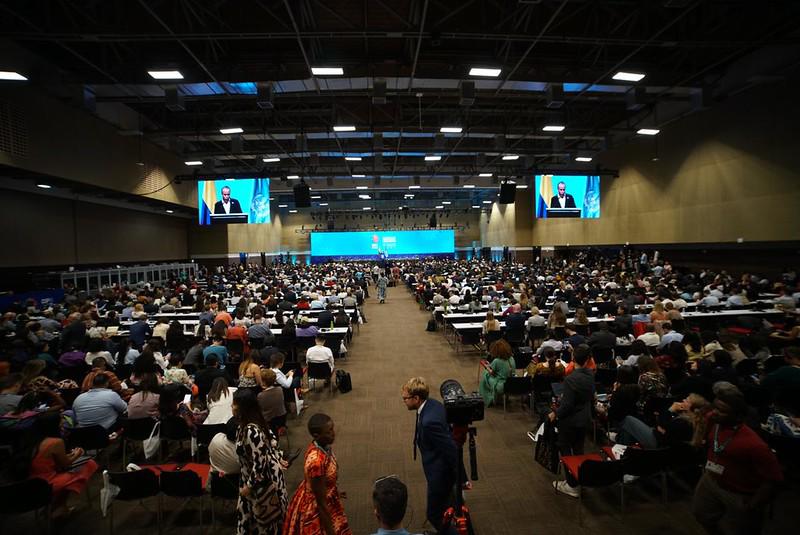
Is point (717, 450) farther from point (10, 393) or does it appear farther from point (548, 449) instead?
point (10, 393)

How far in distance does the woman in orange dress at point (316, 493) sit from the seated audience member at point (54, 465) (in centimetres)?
270

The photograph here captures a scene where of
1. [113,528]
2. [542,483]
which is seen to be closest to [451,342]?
[542,483]

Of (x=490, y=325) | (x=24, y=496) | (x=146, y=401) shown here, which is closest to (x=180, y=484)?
(x=24, y=496)

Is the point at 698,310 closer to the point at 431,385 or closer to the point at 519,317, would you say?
the point at 519,317

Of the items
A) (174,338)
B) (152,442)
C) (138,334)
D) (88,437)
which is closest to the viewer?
(88,437)

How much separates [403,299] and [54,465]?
60.8 feet

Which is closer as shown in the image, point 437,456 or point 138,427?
point 437,456

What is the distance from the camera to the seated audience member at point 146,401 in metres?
4.68

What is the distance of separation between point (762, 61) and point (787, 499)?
14993 millimetres

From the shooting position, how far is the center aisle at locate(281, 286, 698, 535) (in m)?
3.74

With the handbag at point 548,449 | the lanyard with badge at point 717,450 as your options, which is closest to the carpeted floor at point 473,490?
the handbag at point 548,449

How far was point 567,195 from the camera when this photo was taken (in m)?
17.7

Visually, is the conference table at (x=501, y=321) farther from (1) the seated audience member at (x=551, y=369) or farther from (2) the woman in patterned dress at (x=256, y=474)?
(2) the woman in patterned dress at (x=256, y=474)

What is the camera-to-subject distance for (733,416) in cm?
268
